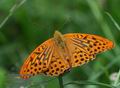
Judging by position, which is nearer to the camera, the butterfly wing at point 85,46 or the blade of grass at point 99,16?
the butterfly wing at point 85,46

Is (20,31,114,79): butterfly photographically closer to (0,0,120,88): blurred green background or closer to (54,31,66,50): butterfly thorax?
(54,31,66,50): butterfly thorax

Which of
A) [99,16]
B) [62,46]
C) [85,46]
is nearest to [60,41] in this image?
[62,46]

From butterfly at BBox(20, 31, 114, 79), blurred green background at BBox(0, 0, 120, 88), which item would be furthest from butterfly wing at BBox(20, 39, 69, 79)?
blurred green background at BBox(0, 0, 120, 88)

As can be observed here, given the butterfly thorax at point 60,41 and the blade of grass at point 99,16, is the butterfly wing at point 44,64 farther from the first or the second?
the blade of grass at point 99,16

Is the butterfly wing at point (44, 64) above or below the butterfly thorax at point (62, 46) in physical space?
below

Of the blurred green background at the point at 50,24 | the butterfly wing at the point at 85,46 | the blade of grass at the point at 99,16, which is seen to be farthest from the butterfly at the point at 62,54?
the blade of grass at the point at 99,16

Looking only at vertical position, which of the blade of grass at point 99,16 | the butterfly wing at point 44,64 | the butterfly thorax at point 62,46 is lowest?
the butterfly wing at point 44,64

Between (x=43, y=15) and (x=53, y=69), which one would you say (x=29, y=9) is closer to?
(x=43, y=15)
